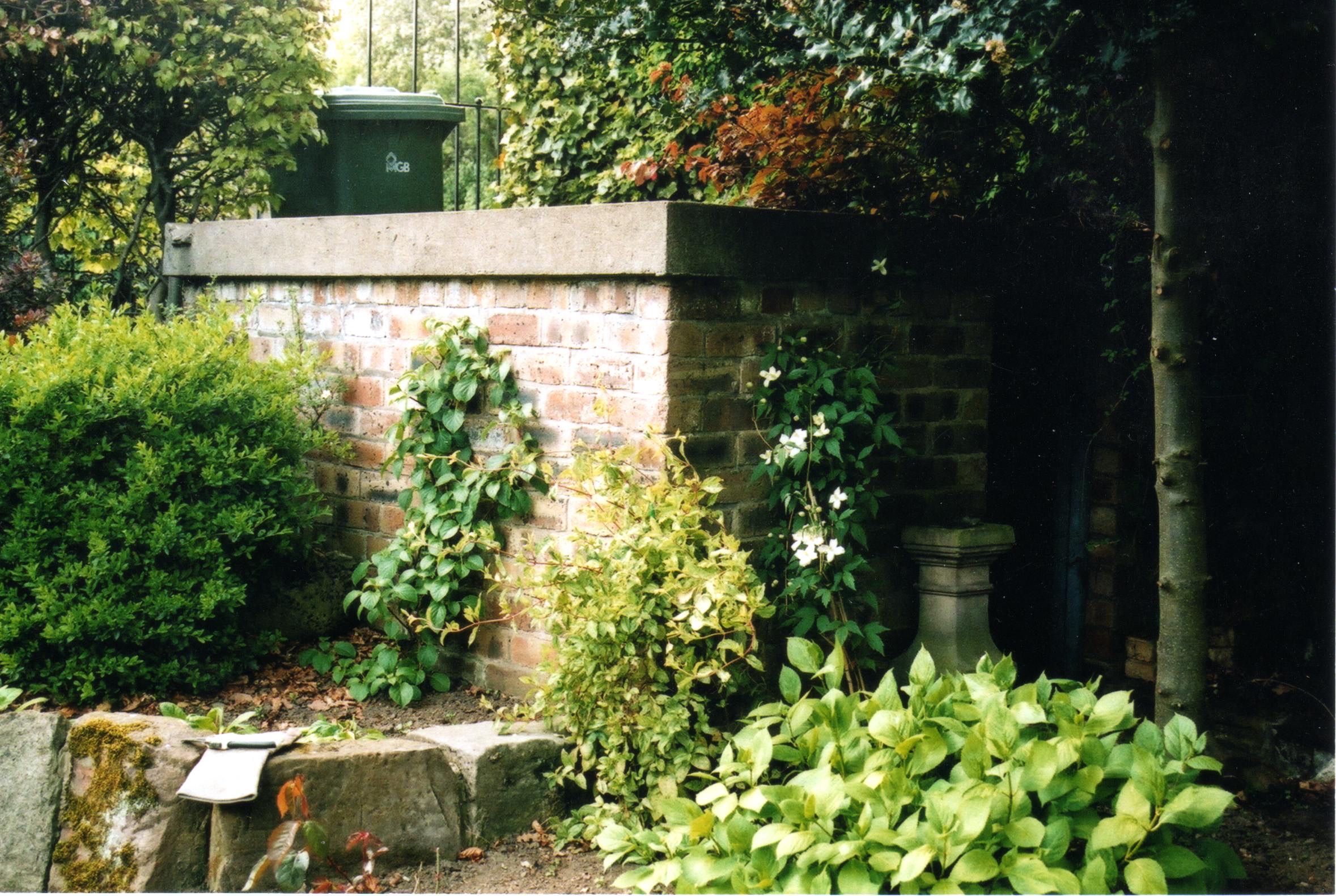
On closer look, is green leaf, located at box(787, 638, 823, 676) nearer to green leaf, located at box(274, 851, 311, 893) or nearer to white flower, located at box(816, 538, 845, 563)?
white flower, located at box(816, 538, 845, 563)

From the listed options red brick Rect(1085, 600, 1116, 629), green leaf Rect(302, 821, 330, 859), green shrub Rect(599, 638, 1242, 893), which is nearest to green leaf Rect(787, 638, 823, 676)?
green shrub Rect(599, 638, 1242, 893)

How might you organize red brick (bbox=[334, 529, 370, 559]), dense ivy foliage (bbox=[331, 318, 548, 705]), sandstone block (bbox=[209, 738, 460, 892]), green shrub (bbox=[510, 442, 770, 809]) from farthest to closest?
red brick (bbox=[334, 529, 370, 559]) < dense ivy foliage (bbox=[331, 318, 548, 705]) < green shrub (bbox=[510, 442, 770, 809]) < sandstone block (bbox=[209, 738, 460, 892])

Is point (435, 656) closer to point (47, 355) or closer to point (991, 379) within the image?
point (47, 355)

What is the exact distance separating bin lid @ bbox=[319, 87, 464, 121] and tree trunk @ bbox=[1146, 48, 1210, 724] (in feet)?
10.2

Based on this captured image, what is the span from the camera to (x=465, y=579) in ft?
11.9

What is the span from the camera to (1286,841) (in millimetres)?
3387

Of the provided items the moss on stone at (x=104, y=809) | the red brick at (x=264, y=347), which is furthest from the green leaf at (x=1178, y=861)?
the red brick at (x=264, y=347)

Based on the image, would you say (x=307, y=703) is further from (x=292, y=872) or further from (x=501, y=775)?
(x=292, y=872)

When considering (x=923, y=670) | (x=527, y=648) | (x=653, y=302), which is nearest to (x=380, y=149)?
(x=653, y=302)

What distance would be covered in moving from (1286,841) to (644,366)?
2.26 metres

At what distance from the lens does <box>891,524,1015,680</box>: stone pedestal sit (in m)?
3.63

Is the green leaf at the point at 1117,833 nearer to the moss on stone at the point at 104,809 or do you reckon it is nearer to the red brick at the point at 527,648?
the red brick at the point at 527,648

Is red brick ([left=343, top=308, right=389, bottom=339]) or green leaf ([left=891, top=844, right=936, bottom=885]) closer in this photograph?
green leaf ([left=891, top=844, right=936, bottom=885])

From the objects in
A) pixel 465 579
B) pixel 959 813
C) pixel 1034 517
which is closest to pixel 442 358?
pixel 465 579
